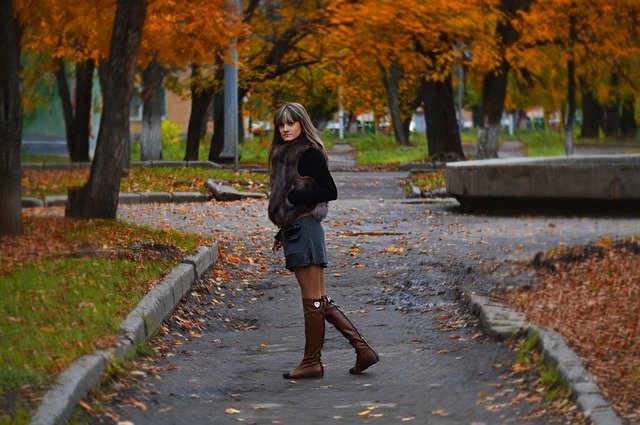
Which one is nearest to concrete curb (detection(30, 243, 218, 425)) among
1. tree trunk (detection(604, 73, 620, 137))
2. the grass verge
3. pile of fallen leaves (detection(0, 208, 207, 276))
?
the grass verge

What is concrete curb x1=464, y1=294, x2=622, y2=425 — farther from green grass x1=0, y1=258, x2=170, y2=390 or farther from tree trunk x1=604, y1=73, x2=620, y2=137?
tree trunk x1=604, y1=73, x2=620, y2=137

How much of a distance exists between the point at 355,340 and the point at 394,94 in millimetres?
44467

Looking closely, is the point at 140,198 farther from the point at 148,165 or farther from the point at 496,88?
the point at 496,88

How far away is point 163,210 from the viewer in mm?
22016

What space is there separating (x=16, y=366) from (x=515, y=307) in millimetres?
4288

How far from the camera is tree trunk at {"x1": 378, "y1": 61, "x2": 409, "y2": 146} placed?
49.3 m

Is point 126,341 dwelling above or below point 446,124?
below

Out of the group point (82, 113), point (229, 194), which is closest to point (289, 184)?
point (229, 194)

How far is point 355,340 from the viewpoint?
8.82 m

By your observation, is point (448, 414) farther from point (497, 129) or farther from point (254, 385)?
point (497, 129)

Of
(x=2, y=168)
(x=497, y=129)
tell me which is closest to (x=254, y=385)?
(x=2, y=168)

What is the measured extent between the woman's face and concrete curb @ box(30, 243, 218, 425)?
1669 millimetres

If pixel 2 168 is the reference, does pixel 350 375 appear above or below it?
below

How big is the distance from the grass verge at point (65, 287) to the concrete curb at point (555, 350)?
2.60 metres
